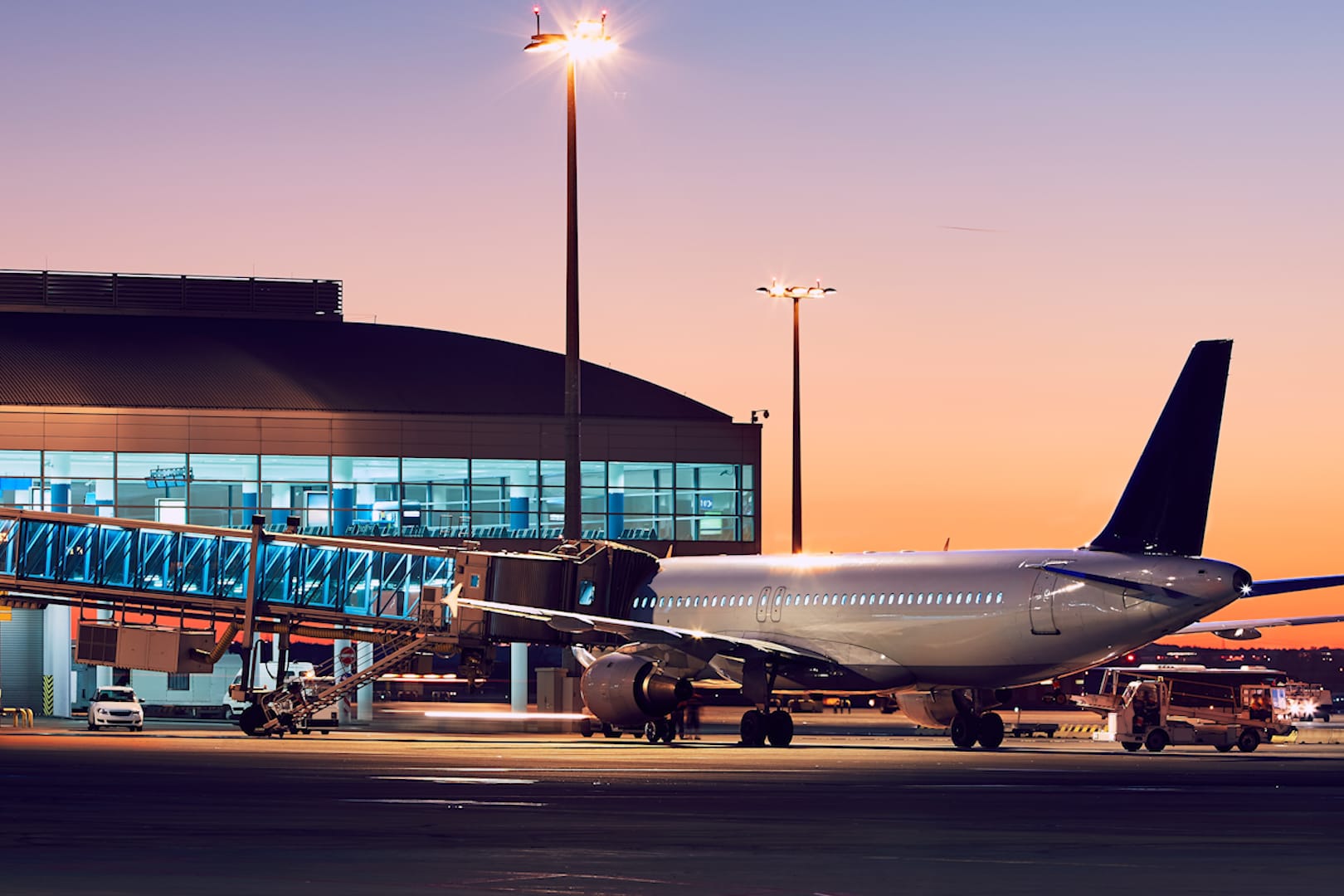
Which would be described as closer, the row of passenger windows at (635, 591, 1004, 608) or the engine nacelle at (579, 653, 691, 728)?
the row of passenger windows at (635, 591, 1004, 608)

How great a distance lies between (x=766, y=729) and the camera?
48375 millimetres

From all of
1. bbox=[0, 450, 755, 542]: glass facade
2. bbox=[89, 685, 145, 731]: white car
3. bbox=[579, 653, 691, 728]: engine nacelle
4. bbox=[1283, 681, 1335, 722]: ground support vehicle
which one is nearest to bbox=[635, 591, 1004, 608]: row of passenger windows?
bbox=[579, 653, 691, 728]: engine nacelle

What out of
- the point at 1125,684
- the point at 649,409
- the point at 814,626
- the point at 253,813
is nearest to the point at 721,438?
the point at 649,409

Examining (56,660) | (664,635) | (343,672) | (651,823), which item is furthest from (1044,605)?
(56,660)

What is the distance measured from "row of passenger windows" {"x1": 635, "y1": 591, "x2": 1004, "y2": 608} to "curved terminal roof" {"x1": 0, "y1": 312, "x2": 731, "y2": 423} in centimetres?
2809

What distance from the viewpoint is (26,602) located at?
59.2m

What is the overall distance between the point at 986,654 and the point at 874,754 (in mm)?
3935

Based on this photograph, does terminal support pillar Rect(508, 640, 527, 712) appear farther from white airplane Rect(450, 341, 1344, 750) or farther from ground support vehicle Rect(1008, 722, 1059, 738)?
white airplane Rect(450, 341, 1344, 750)

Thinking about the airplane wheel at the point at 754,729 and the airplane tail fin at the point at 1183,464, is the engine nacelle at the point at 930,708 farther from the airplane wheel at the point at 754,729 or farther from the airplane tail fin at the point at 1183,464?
the airplane tail fin at the point at 1183,464

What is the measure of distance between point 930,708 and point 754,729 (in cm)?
432

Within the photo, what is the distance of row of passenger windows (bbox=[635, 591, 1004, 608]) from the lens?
45.6 metres

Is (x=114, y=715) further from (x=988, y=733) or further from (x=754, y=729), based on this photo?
(x=988, y=733)

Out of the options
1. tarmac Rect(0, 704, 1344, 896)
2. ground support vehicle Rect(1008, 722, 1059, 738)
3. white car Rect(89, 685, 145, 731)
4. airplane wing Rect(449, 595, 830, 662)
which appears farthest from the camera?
white car Rect(89, 685, 145, 731)

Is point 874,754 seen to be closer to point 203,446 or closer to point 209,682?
point 203,446
